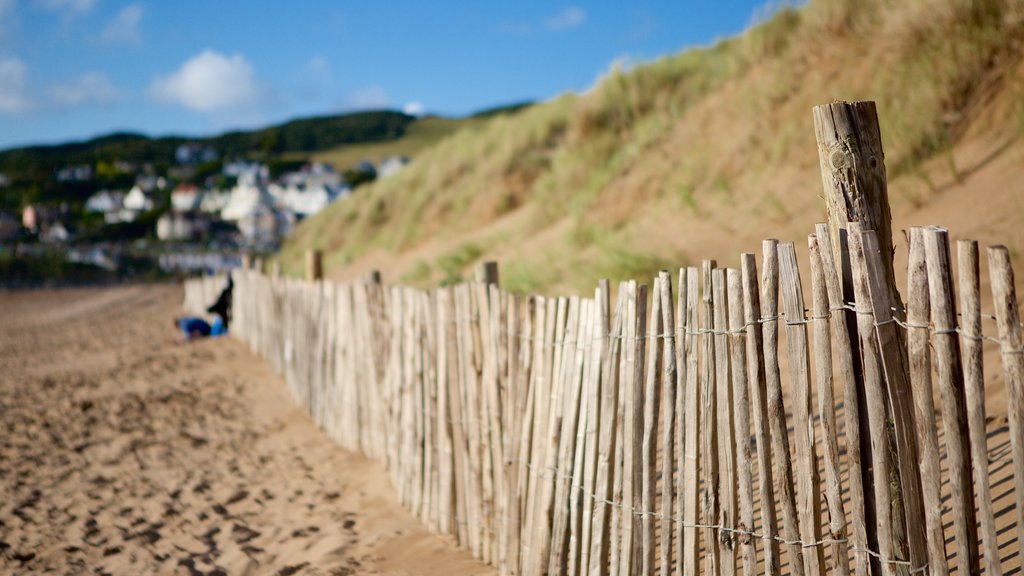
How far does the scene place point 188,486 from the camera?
5344 millimetres

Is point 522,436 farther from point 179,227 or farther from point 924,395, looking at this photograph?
point 179,227

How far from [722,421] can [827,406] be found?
374 mm

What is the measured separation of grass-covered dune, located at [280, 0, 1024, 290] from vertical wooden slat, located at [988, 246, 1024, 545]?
380 centimetres

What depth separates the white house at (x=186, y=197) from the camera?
89.1 meters

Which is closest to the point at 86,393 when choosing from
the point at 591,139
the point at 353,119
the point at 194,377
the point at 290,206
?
the point at 194,377

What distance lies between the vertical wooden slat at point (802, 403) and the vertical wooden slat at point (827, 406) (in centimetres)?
4

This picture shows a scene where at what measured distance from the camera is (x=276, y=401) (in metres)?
7.92

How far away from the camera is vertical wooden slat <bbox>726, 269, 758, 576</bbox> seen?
2.46 meters

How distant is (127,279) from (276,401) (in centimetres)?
3842

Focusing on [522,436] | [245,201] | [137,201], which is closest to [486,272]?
[522,436]

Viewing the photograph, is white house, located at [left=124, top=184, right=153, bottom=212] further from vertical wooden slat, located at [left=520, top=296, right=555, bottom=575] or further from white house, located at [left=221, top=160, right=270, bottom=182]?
vertical wooden slat, located at [left=520, top=296, right=555, bottom=575]

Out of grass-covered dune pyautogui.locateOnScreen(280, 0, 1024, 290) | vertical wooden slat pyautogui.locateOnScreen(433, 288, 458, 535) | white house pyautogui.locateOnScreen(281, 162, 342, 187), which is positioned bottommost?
vertical wooden slat pyautogui.locateOnScreen(433, 288, 458, 535)

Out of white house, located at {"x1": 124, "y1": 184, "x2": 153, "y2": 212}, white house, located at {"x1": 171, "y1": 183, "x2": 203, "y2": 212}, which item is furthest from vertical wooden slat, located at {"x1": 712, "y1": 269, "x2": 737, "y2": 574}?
white house, located at {"x1": 171, "y1": 183, "x2": 203, "y2": 212}

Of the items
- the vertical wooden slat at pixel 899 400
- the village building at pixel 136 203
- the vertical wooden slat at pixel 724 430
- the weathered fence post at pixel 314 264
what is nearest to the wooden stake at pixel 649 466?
the vertical wooden slat at pixel 724 430
